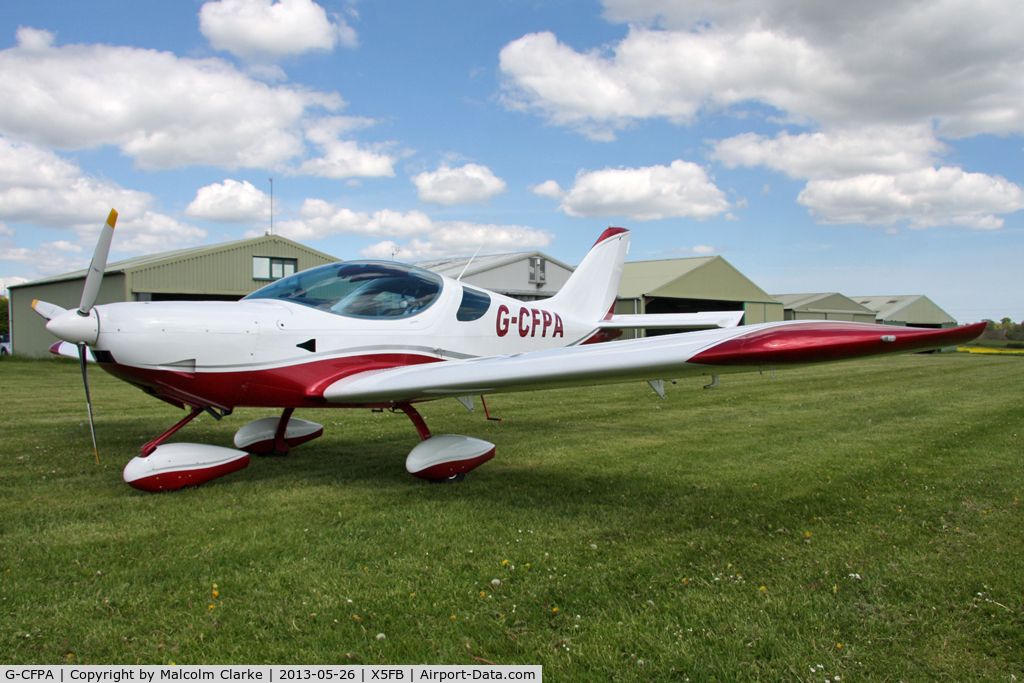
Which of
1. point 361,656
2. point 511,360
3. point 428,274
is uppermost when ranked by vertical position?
point 428,274

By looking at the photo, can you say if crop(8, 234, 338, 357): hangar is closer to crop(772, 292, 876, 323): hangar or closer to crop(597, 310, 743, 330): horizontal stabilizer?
crop(597, 310, 743, 330): horizontal stabilizer

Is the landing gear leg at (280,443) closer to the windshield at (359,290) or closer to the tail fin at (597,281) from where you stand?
the windshield at (359,290)

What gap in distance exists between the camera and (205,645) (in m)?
2.66

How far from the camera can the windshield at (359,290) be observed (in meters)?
5.60

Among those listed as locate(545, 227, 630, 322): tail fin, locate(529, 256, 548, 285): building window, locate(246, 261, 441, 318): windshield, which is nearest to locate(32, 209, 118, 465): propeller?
locate(246, 261, 441, 318): windshield

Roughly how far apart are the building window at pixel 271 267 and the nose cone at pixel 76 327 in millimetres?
21141

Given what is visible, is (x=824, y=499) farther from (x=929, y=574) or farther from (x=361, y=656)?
(x=361, y=656)

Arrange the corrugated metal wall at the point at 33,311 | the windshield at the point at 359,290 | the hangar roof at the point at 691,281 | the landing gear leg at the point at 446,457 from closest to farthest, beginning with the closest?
the landing gear leg at the point at 446,457 < the windshield at the point at 359,290 < the corrugated metal wall at the point at 33,311 < the hangar roof at the point at 691,281

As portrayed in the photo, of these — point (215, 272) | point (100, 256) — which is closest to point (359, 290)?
point (100, 256)

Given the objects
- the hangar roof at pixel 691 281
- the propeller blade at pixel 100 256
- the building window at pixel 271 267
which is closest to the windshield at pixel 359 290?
the propeller blade at pixel 100 256

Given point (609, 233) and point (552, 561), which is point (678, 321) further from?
point (552, 561)

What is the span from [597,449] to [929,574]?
3.79 meters

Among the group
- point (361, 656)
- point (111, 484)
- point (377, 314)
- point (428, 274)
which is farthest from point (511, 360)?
point (111, 484)

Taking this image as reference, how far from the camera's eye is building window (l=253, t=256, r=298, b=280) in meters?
25.2
